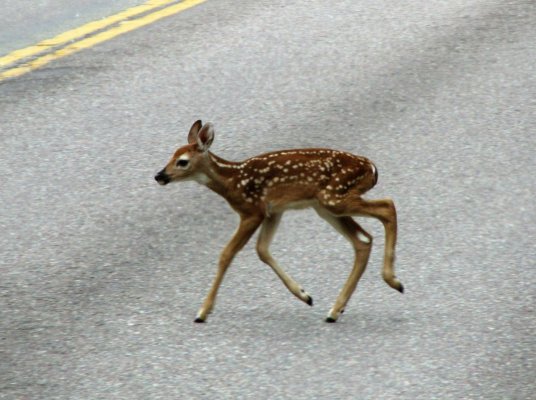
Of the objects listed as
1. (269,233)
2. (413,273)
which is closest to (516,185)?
(413,273)

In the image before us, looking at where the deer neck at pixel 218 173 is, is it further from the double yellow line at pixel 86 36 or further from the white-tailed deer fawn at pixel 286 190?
the double yellow line at pixel 86 36

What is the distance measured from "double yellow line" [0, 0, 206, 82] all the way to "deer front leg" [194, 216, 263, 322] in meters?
4.31

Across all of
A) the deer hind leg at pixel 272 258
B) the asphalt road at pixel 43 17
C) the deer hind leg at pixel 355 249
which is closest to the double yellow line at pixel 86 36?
the asphalt road at pixel 43 17

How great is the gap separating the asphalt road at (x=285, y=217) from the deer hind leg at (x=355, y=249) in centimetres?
8

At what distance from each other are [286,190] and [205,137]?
0.45 m

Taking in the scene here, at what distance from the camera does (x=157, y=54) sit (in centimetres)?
1076

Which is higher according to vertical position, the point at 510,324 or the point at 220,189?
the point at 220,189

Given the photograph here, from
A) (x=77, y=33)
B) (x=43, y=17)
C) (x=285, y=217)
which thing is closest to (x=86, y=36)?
(x=77, y=33)

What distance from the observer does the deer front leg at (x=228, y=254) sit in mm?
6492

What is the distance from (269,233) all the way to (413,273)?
2.67 feet

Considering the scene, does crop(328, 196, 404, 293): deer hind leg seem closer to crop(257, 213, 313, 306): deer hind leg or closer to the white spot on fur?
the white spot on fur

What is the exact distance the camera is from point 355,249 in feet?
21.7

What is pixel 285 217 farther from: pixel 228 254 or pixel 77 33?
pixel 77 33

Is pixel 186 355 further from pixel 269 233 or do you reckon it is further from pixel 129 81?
pixel 129 81
